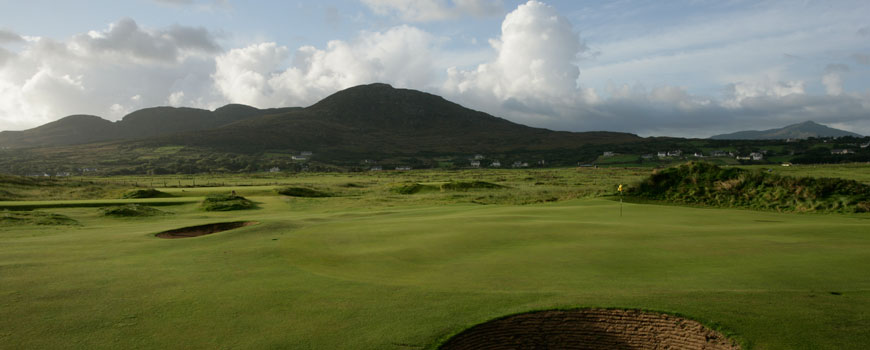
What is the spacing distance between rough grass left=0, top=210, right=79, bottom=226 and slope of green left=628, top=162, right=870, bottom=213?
1334 inches

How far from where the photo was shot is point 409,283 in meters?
9.95

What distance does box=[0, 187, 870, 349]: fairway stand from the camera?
716 cm

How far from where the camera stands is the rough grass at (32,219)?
76.5ft

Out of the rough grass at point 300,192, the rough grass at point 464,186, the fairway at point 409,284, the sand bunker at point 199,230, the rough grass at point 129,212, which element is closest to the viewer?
the fairway at point 409,284

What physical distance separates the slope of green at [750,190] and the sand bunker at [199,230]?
2476cm

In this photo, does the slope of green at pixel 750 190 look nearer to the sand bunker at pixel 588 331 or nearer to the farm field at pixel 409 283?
the farm field at pixel 409 283

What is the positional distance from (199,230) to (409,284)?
14.8 meters

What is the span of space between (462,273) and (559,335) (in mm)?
3291

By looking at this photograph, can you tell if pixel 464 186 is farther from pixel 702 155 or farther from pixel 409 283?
pixel 702 155

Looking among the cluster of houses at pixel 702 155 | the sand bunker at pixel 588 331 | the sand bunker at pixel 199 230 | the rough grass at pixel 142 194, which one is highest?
the cluster of houses at pixel 702 155

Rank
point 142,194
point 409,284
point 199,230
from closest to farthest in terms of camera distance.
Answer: point 409,284 → point 199,230 → point 142,194

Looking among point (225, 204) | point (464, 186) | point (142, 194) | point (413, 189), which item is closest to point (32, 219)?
point (225, 204)

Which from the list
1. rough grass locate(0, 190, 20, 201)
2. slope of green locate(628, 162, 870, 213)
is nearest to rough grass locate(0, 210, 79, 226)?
rough grass locate(0, 190, 20, 201)

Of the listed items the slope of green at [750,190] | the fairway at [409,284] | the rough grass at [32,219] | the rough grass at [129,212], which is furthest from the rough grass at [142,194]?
the slope of green at [750,190]
